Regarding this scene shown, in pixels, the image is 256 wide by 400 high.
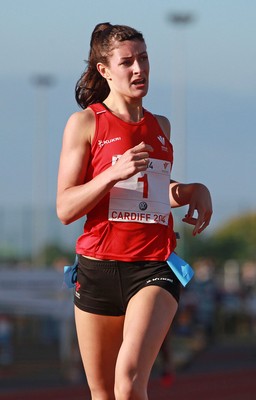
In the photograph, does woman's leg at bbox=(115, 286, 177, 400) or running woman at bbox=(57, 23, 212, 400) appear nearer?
woman's leg at bbox=(115, 286, 177, 400)

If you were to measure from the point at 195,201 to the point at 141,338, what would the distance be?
34.2 inches

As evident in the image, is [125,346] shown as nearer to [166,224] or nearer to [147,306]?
[147,306]

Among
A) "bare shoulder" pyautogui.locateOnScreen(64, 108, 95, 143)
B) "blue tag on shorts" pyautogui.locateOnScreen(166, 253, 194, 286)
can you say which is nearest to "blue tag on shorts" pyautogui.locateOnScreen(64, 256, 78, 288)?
"blue tag on shorts" pyautogui.locateOnScreen(166, 253, 194, 286)

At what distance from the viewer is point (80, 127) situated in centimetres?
533

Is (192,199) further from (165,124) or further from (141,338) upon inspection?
(141,338)

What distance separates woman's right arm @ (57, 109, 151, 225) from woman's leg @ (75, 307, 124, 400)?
48 cm

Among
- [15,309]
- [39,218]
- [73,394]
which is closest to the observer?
[73,394]

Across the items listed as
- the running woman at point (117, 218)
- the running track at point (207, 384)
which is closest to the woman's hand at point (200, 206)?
the running woman at point (117, 218)

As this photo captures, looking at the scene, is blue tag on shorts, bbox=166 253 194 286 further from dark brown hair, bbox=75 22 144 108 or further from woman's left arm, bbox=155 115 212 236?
dark brown hair, bbox=75 22 144 108

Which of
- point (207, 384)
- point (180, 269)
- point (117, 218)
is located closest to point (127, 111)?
point (117, 218)

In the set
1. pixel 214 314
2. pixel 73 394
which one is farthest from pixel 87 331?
pixel 214 314

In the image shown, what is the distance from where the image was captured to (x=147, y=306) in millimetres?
5156

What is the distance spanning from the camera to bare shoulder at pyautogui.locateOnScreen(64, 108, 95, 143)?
17.4 ft

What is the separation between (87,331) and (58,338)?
18.2m
